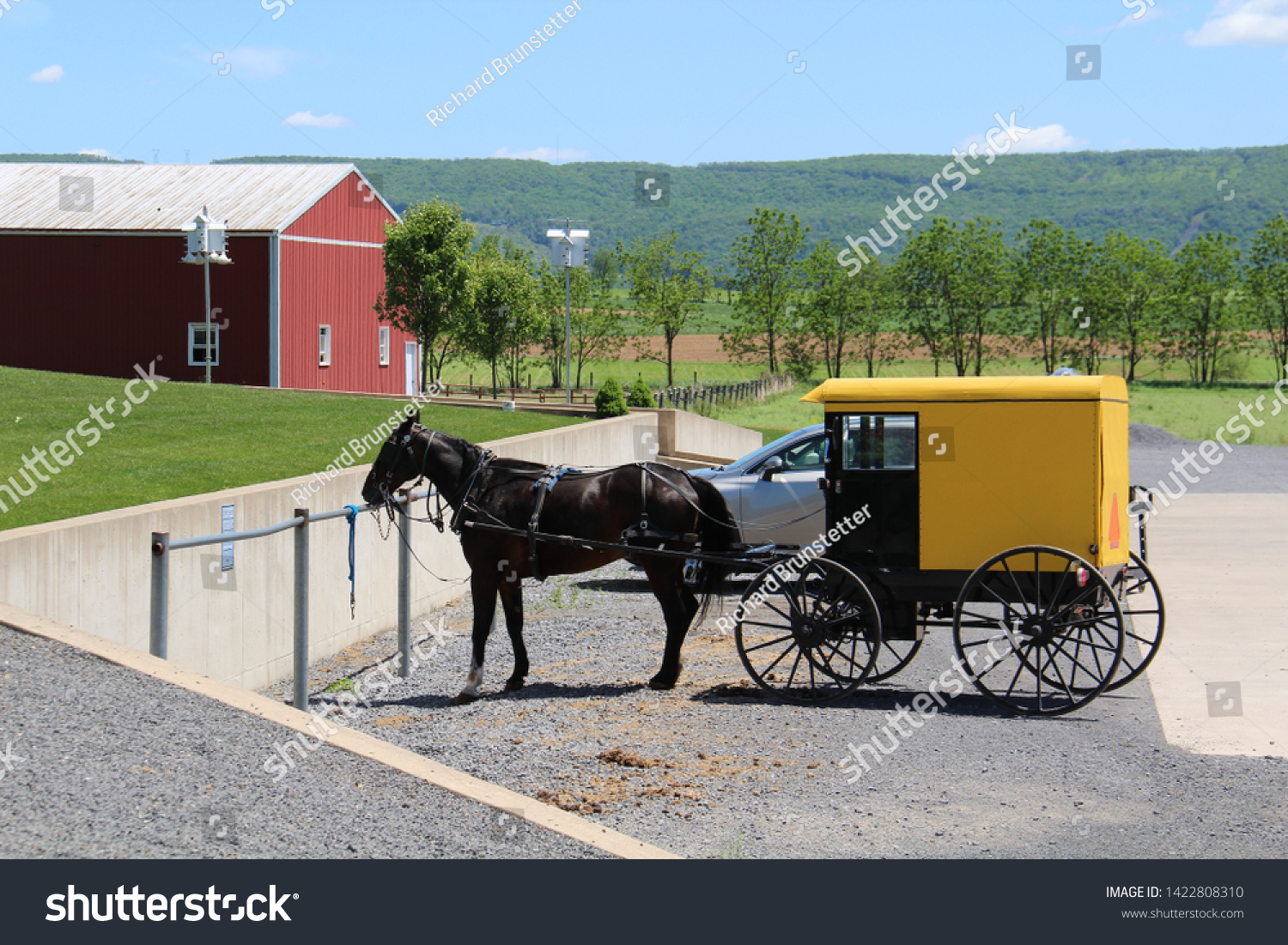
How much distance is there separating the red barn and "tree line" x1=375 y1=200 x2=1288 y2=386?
21024mm

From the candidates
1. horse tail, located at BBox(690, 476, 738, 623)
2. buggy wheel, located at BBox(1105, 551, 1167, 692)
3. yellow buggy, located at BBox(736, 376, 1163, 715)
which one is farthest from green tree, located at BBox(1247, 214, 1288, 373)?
horse tail, located at BBox(690, 476, 738, 623)

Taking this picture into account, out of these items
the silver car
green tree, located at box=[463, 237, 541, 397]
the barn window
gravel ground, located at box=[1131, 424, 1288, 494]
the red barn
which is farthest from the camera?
green tree, located at box=[463, 237, 541, 397]

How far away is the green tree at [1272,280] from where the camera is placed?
81.8 meters

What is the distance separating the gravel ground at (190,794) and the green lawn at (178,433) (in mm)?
4133

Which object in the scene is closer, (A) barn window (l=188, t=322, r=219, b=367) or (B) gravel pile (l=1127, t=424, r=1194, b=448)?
(A) barn window (l=188, t=322, r=219, b=367)

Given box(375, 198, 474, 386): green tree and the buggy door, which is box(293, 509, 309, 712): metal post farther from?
box(375, 198, 474, 386): green tree

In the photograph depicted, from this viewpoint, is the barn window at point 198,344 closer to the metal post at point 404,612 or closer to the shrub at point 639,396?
the shrub at point 639,396

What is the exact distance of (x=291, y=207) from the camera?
129ft

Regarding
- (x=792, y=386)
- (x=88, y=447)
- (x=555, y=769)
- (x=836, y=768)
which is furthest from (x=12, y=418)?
(x=792, y=386)

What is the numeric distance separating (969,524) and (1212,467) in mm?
28542

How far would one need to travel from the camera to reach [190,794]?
19.7 ft

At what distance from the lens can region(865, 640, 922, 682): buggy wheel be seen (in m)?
9.75

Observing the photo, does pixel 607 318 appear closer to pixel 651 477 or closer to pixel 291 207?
pixel 291 207
